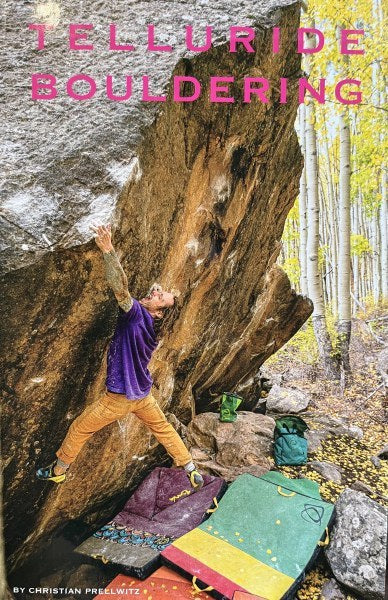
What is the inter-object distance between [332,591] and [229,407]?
3.30 meters

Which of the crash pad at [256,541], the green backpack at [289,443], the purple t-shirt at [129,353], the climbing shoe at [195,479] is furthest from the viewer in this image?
the green backpack at [289,443]

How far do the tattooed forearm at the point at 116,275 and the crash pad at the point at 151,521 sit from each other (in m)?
2.97

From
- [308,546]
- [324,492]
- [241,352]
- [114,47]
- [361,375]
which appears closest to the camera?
[114,47]

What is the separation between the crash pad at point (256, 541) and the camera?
3.97 m

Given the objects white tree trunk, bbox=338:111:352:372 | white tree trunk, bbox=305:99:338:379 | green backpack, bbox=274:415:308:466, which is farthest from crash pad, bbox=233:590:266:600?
white tree trunk, bbox=338:111:352:372

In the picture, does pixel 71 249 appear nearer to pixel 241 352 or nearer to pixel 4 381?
pixel 4 381

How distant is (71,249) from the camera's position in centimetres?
307

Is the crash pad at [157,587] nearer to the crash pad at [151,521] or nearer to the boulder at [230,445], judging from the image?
the crash pad at [151,521]

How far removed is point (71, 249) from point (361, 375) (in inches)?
414

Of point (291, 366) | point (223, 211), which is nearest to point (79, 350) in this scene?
point (223, 211)

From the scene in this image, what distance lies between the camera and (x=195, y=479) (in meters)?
4.99

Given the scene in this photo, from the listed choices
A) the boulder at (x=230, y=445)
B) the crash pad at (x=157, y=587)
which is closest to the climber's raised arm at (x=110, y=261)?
the crash pad at (x=157, y=587)

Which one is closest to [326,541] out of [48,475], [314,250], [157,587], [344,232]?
[157,587]

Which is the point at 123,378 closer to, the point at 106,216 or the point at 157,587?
the point at 106,216
